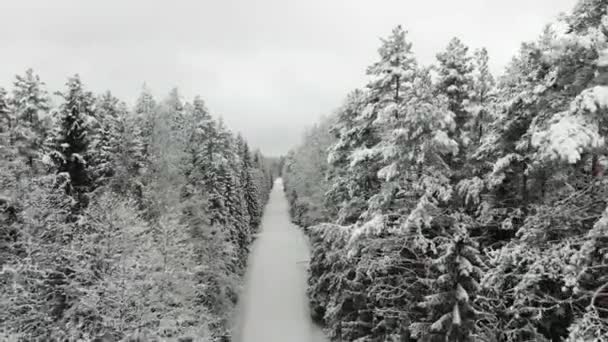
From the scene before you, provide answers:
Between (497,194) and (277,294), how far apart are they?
90.3 feet

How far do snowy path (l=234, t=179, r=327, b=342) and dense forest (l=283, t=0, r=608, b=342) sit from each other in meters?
15.3

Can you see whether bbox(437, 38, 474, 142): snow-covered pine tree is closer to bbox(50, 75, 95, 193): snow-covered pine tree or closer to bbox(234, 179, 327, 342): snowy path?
bbox(50, 75, 95, 193): snow-covered pine tree

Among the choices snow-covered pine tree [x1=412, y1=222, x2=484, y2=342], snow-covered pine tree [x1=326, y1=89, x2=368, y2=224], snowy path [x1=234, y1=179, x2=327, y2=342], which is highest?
snow-covered pine tree [x1=326, y1=89, x2=368, y2=224]

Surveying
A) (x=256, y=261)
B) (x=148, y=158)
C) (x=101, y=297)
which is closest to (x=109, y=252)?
(x=101, y=297)

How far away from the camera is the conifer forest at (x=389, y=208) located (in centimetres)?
738

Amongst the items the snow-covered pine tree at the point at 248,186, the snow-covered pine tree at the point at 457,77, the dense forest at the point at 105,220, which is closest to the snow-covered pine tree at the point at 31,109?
the dense forest at the point at 105,220

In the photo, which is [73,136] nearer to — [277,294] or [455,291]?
[455,291]

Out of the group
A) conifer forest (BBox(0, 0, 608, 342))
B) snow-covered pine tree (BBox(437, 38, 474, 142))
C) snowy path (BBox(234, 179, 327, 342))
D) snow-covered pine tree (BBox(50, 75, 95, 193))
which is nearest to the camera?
conifer forest (BBox(0, 0, 608, 342))

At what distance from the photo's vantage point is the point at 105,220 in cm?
1495

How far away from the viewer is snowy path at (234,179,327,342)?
29500mm

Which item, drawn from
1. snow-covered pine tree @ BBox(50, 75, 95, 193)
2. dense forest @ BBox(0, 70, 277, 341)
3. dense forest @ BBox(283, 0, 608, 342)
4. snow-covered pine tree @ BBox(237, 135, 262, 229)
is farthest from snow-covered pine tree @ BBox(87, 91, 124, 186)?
snow-covered pine tree @ BBox(237, 135, 262, 229)

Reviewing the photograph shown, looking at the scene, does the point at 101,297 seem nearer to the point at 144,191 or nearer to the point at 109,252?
the point at 109,252

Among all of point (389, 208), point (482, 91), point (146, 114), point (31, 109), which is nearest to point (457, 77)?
point (389, 208)

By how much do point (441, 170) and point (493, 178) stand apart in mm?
2408
